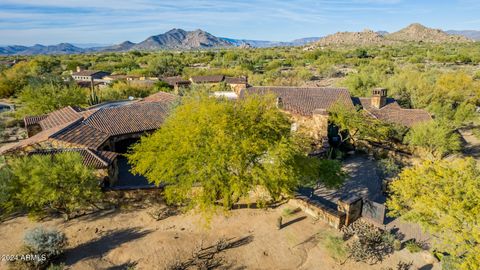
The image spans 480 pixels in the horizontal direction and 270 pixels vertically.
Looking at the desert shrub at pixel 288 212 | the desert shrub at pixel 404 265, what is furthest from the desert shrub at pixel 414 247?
the desert shrub at pixel 288 212

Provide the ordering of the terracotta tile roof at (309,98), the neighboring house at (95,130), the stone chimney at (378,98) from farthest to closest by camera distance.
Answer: the stone chimney at (378,98) < the terracotta tile roof at (309,98) < the neighboring house at (95,130)

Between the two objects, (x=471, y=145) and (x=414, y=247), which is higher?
(x=471, y=145)

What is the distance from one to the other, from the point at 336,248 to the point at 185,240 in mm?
8353

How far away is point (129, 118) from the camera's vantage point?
30.6 metres

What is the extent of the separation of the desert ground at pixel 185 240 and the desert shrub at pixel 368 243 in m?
0.39

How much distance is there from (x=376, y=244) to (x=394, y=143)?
60.2 feet

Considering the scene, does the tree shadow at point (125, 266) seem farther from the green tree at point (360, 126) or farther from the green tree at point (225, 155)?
the green tree at point (360, 126)

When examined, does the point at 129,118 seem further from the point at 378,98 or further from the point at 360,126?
the point at 378,98

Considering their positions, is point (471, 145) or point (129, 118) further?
point (471, 145)

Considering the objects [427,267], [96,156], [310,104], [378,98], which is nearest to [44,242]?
[96,156]

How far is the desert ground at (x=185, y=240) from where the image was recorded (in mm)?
15266

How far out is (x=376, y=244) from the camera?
637 inches

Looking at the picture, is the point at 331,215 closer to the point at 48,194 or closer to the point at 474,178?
the point at 474,178

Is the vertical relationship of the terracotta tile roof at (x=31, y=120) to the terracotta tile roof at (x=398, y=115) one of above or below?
below
